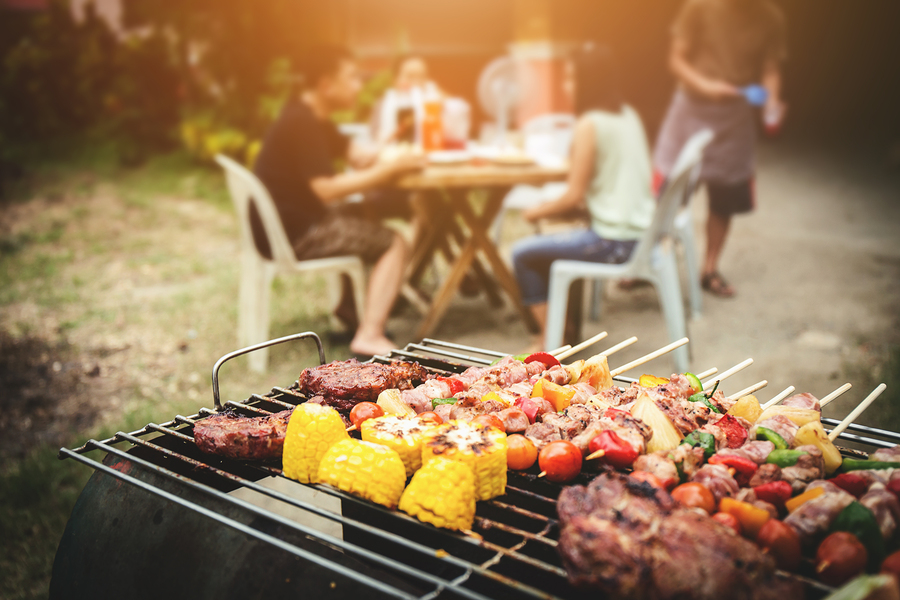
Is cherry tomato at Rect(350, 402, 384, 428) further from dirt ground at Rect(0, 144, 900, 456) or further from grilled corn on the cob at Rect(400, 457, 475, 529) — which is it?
dirt ground at Rect(0, 144, 900, 456)

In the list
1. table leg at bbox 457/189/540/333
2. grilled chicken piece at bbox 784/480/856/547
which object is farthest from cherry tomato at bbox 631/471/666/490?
table leg at bbox 457/189/540/333

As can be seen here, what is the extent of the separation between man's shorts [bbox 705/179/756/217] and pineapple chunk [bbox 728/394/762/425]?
4514mm

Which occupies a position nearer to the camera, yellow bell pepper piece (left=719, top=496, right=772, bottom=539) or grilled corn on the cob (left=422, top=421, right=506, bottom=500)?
yellow bell pepper piece (left=719, top=496, right=772, bottom=539)

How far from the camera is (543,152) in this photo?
5.49m

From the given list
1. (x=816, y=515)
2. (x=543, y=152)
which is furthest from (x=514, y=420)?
(x=543, y=152)

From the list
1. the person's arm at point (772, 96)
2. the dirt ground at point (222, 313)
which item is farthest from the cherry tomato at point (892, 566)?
the person's arm at point (772, 96)

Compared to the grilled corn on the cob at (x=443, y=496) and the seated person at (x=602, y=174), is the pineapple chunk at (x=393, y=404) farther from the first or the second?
the seated person at (x=602, y=174)

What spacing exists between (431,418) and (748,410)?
95cm

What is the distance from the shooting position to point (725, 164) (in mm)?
5840

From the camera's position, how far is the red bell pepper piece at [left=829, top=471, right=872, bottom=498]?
1512 millimetres

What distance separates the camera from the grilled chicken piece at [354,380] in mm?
1967

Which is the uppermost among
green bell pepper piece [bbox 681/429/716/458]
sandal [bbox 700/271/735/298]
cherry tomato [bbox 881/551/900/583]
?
green bell pepper piece [bbox 681/429/716/458]

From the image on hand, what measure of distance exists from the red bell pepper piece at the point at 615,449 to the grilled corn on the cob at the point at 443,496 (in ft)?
1.20

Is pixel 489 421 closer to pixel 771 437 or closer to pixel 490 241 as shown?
pixel 771 437
